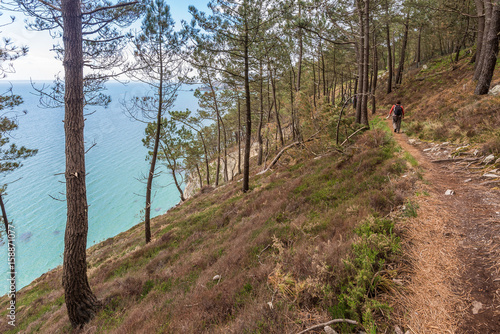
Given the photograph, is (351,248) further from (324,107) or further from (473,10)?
(473,10)

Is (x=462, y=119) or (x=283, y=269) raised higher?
(x=462, y=119)

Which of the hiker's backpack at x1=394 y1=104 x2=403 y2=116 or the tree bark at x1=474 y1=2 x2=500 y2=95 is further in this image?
the hiker's backpack at x1=394 y1=104 x2=403 y2=116

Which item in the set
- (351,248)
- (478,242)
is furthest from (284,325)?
(478,242)

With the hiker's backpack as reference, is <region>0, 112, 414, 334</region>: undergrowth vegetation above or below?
below

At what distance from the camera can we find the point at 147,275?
7.30 m

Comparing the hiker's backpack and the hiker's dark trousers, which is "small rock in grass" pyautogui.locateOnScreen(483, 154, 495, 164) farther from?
the hiker's dark trousers

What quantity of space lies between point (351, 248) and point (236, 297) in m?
2.22

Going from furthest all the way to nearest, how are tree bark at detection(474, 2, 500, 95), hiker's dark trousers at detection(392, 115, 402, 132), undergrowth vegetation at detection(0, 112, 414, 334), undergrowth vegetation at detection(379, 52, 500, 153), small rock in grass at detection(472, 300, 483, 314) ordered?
1. hiker's dark trousers at detection(392, 115, 402, 132)
2. tree bark at detection(474, 2, 500, 95)
3. undergrowth vegetation at detection(379, 52, 500, 153)
4. undergrowth vegetation at detection(0, 112, 414, 334)
5. small rock in grass at detection(472, 300, 483, 314)

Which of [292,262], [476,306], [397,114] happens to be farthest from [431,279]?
[397,114]

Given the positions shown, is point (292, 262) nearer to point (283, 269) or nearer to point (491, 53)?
point (283, 269)

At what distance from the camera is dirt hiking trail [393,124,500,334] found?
7.08 feet

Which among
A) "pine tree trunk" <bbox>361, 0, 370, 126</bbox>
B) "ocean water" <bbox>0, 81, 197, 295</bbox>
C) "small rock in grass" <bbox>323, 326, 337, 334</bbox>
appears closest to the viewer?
"small rock in grass" <bbox>323, 326, 337, 334</bbox>

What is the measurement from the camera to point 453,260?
2822 mm

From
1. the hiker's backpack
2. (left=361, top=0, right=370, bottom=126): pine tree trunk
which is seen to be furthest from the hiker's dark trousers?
(left=361, top=0, right=370, bottom=126): pine tree trunk
